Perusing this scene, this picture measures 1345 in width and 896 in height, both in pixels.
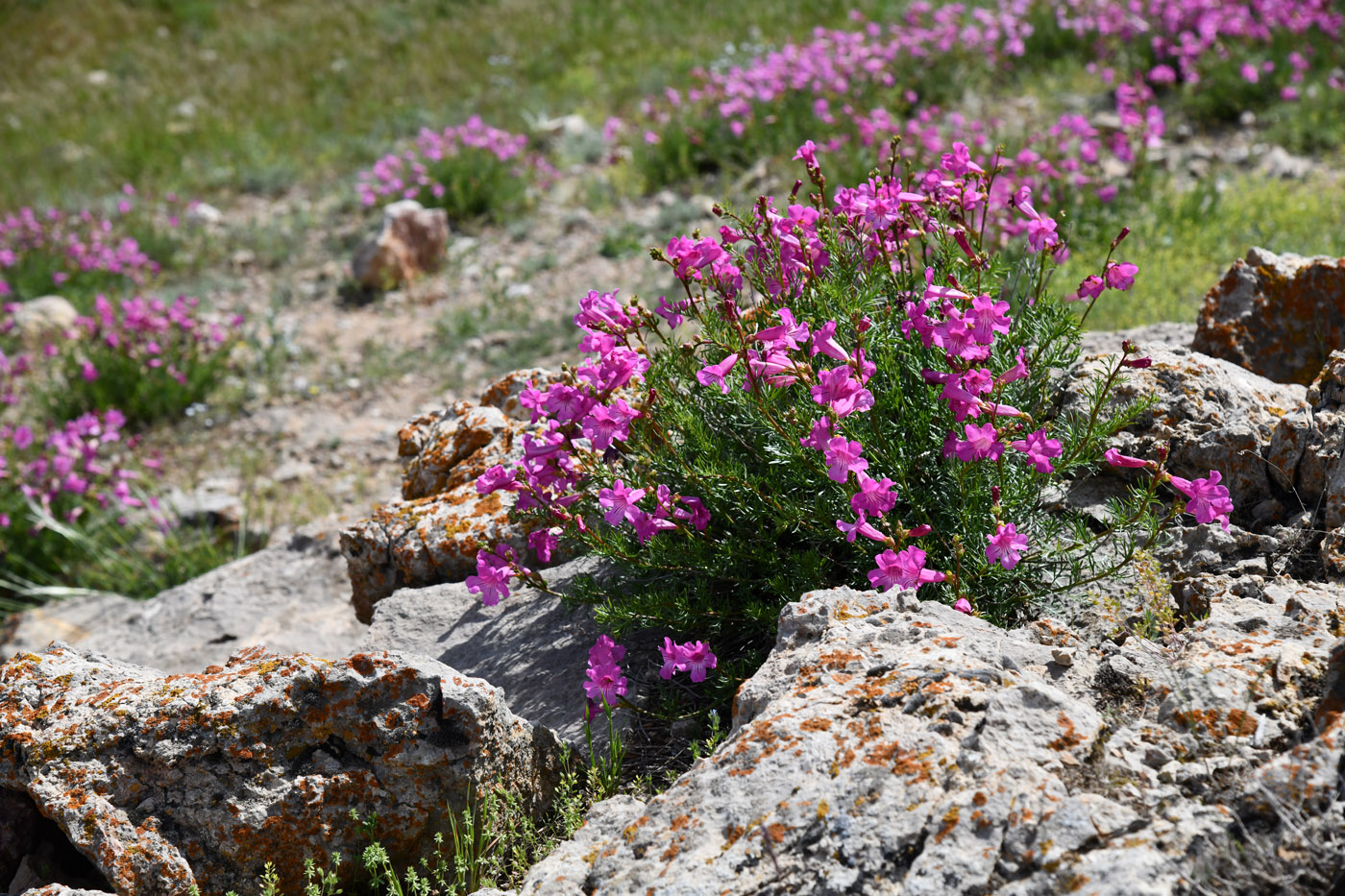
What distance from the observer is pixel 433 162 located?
10508mm

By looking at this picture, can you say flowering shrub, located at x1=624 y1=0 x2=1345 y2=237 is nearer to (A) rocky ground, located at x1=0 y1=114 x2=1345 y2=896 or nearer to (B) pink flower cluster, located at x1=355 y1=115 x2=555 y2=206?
(B) pink flower cluster, located at x1=355 y1=115 x2=555 y2=206

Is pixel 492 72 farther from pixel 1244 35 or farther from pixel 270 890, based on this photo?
pixel 270 890

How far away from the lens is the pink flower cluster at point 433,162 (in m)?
10.3

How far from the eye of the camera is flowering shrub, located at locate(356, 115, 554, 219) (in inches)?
399

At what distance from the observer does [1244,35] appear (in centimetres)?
955

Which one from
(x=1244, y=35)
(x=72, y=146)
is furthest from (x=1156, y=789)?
(x=72, y=146)

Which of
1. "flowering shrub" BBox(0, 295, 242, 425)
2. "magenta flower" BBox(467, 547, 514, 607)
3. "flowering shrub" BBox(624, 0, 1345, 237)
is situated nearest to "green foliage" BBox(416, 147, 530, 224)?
"flowering shrub" BBox(624, 0, 1345, 237)

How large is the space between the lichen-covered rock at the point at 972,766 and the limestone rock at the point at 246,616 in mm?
2549

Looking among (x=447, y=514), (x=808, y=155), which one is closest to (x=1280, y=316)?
(x=808, y=155)

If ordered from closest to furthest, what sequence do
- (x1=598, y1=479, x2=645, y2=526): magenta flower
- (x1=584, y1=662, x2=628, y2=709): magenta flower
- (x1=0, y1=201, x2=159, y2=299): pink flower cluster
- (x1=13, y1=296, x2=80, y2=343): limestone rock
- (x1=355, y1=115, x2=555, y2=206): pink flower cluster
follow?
(x1=598, y1=479, x2=645, y2=526): magenta flower, (x1=584, y1=662, x2=628, y2=709): magenta flower, (x1=13, y1=296, x2=80, y2=343): limestone rock, (x1=0, y1=201, x2=159, y2=299): pink flower cluster, (x1=355, y1=115, x2=555, y2=206): pink flower cluster

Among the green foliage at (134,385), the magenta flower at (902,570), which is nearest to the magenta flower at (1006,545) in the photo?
the magenta flower at (902,570)

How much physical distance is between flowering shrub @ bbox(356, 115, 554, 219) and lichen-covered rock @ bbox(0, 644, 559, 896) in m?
7.98

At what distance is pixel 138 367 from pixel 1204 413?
7712 mm

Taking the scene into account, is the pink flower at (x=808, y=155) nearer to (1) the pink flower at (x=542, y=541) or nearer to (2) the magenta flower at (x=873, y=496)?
(2) the magenta flower at (x=873, y=496)
